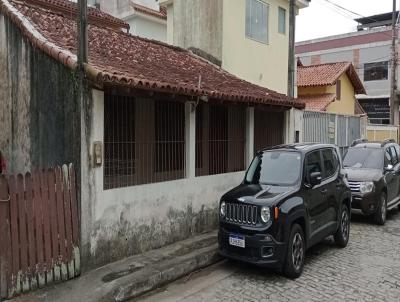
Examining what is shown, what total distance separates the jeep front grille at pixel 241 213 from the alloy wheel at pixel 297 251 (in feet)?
2.45

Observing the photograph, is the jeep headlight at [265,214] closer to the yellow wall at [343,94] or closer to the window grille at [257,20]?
the window grille at [257,20]

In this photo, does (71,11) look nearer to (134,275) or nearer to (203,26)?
(203,26)

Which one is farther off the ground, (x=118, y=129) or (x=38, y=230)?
(x=118, y=129)

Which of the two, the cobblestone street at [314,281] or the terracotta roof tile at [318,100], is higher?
the terracotta roof tile at [318,100]

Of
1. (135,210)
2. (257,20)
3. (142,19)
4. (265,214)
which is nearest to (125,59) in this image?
(135,210)

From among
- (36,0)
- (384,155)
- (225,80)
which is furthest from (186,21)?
(384,155)

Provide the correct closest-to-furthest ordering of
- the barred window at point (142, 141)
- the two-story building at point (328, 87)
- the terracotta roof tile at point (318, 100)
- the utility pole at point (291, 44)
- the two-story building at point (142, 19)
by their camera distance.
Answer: the barred window at point (142, 141) → the utility pole at point (291, 44) → the two-story building at point (142, 19) → the terracotta roof tile at point (318, 100) → the two-story building at point (328, 87)

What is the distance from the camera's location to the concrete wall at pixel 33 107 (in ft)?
20.0

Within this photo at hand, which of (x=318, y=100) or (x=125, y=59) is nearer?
(x=125, y=59)

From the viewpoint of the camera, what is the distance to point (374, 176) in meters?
9.89

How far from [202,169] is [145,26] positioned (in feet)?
48.4

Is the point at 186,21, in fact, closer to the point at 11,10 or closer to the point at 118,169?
the point at 11,10

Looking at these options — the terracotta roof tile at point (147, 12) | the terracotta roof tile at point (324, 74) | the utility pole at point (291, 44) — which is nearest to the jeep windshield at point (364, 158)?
the utility pole at point (291, 44)

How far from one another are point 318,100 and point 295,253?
713 inches
